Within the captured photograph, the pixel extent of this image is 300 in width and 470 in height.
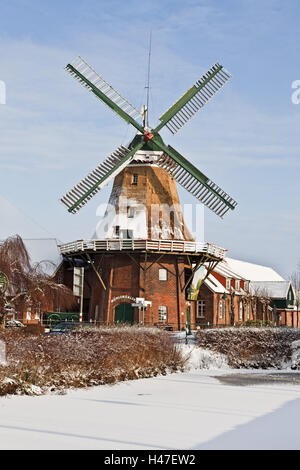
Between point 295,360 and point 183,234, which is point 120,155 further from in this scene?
point 295,360

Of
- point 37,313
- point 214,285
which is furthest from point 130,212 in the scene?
point 214,285

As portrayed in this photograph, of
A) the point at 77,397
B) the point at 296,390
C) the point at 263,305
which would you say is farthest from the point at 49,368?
Answer: the point at 263,305

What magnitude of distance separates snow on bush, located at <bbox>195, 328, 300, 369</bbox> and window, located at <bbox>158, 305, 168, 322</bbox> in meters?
13.5

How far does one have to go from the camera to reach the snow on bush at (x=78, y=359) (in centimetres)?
1378

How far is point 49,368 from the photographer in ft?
47.5

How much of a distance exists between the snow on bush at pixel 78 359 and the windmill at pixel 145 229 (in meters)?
18.0

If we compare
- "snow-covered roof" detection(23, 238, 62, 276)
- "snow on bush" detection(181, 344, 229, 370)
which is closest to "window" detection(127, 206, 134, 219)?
"snow-covered roof" detection(23, 238, 62, 276)

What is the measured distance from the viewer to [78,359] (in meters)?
15.5

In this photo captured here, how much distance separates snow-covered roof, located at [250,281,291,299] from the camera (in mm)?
63938

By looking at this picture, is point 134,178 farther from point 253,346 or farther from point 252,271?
point 252,271

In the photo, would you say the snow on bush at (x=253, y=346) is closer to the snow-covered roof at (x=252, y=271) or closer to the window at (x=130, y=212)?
the window at (x=130, y=212)

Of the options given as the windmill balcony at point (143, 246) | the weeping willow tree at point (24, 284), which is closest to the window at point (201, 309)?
the windmill balcony at point (143, 246)

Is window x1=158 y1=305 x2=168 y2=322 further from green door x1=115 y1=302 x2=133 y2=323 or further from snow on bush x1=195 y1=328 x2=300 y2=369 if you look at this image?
snow on bush x1=195 y1=328 x2=300 y2=369
